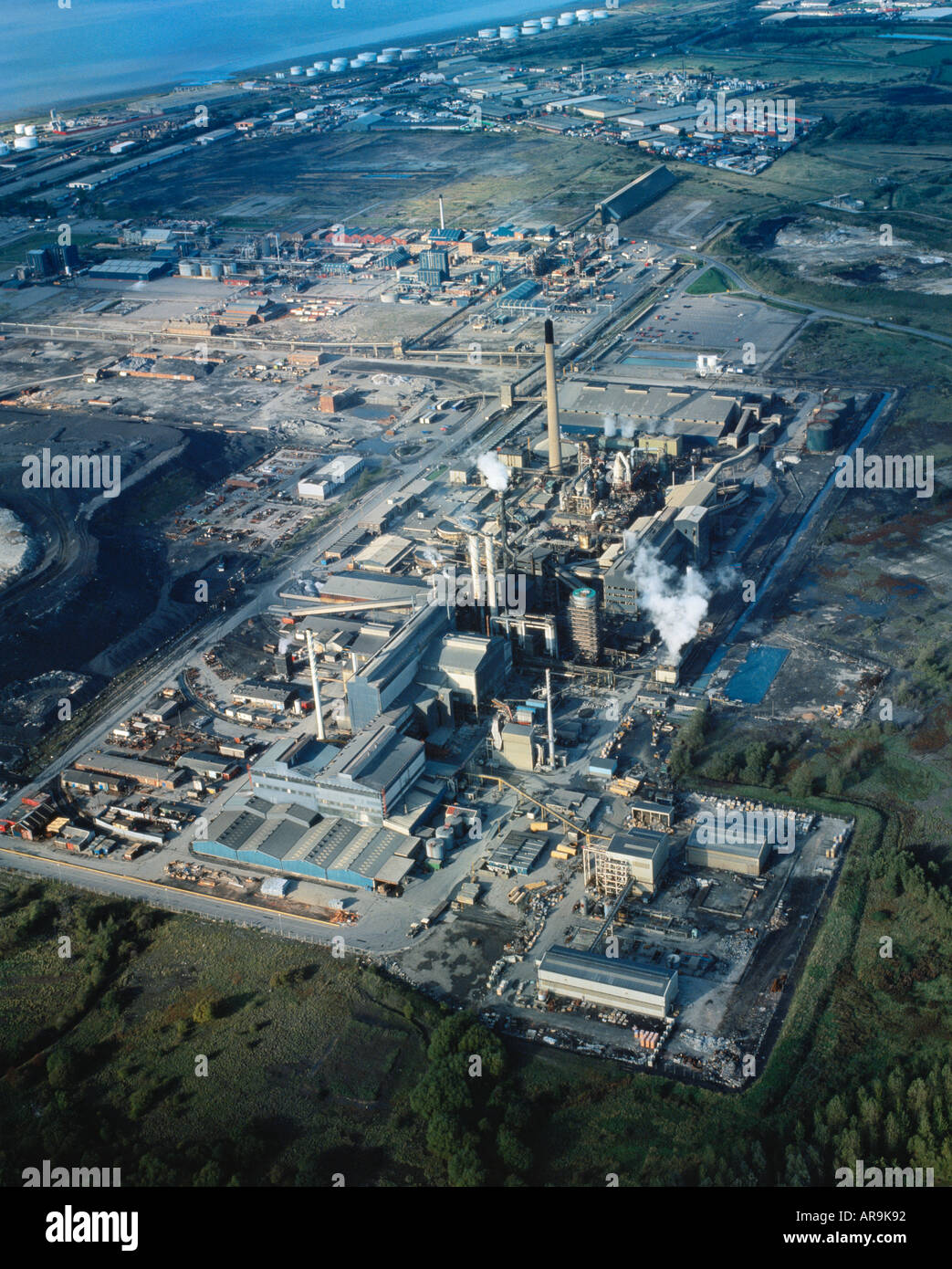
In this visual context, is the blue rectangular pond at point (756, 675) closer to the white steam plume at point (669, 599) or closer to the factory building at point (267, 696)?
the white steam plume at point (669, 599)

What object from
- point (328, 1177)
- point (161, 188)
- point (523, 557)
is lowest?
point (328, 1177)

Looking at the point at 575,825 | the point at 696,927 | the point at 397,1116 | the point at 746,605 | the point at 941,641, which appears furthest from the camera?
the point at 746,605

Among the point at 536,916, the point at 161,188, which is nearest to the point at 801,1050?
the point at 536,916

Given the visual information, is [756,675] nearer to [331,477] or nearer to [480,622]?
[480,622]

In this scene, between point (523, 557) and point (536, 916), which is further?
point (523, 557)

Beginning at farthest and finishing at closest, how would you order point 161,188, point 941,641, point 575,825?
point 161,188 < point 941,641 < point 575,825

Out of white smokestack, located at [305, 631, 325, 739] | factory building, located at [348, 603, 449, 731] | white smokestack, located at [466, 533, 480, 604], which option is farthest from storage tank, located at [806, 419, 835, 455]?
white smokestack, located at [305, 631, 325, 739]
